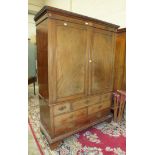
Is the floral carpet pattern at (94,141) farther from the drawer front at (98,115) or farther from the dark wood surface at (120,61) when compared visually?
the dark wood surface at (120,61)

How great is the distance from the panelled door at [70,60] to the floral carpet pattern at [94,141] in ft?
2.14

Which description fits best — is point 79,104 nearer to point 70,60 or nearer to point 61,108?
point 61,108

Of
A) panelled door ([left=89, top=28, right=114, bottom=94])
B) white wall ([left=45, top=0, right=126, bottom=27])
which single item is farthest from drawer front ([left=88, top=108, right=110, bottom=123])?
white wall ([left=45, top=0, right=126, bottom=27])

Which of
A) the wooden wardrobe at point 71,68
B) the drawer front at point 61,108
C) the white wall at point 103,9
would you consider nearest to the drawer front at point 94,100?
the wooden wardrobe at point 71,68

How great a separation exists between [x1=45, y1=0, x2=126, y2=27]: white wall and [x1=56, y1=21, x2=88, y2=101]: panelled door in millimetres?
1007

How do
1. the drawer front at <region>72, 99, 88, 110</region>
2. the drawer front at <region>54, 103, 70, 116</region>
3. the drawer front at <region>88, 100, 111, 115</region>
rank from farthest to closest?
the drawer front at <region>88, 100, 111, 115</region> < the drawer front at <region>72, 99, 88, 110</region> < the drawer front at <region>54, 103, 70, 116</region>

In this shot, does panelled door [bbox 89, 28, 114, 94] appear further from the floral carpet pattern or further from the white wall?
the floral carpet pattern

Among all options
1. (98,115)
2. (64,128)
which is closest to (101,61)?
(98,115)

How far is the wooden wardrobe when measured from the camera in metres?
1.64

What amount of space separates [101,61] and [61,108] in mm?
948
